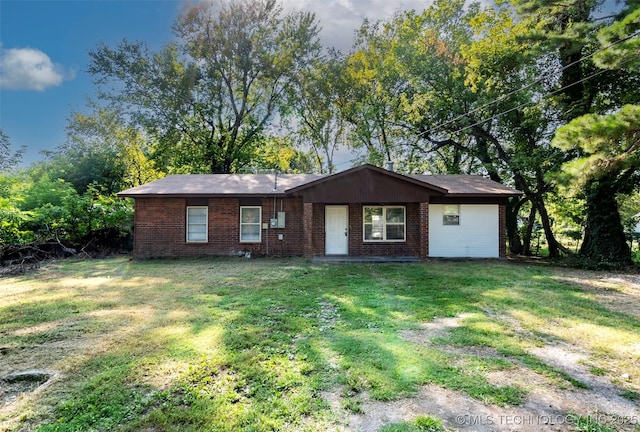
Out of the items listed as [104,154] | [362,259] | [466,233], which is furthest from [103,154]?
[466,233]

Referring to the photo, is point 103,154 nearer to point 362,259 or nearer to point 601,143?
point 362,259

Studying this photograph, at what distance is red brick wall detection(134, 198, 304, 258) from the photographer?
1283cm

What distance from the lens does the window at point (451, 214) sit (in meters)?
12.9

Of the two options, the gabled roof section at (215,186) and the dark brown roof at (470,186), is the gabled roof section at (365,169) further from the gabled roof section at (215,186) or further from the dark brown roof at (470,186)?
the gabled roof section at (215,186)

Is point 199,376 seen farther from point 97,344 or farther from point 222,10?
point 222,10

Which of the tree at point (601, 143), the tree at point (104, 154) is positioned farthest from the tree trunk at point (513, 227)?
the tree at point (104, 154)

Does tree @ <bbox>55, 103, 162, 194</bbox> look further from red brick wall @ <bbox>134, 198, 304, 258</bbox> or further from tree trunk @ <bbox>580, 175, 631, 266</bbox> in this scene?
tree trunk @ <bbox>580, 175, 631, 266</bbox>

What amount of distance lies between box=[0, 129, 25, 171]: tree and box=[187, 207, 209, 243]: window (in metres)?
18.5

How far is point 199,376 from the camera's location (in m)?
3.31

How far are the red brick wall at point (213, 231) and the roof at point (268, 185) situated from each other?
436 mm

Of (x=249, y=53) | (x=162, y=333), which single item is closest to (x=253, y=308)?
(x=162, y=333)

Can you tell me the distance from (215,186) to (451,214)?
9533mm

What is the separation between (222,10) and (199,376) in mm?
23529

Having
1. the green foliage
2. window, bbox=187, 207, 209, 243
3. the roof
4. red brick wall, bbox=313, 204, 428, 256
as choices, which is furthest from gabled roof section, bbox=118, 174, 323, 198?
the green foliage
